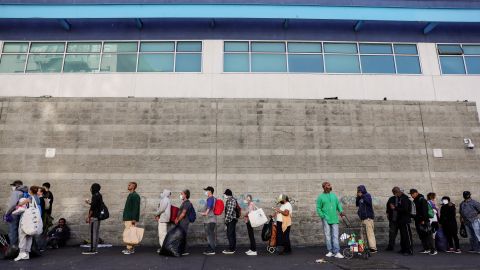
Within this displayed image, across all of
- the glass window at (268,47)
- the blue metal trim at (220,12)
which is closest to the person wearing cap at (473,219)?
the blue metal trim at (220,12)

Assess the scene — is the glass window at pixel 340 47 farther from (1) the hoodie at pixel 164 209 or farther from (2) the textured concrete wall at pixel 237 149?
(1) the hoodie at pixel 164 209

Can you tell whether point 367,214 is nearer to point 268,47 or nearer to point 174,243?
point 174,243

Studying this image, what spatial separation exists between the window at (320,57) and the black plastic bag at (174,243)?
7.26 m

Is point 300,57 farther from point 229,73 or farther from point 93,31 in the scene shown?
point 93,31

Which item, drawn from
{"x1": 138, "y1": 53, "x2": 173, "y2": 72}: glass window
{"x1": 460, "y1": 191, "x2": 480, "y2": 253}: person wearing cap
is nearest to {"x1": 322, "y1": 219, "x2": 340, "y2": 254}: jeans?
{"x1": 460, "y1": 191, "x2": 480, "y2": 253}: person wearing cap

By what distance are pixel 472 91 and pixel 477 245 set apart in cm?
721

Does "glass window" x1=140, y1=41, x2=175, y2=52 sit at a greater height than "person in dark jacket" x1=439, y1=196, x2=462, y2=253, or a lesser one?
greater

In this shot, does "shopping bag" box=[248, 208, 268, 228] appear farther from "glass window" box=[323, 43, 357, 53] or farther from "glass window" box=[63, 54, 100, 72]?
"glass window" box=[63, 54, 100, 72]

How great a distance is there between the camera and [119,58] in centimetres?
1354

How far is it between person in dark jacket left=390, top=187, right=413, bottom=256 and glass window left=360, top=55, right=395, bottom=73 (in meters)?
6.64

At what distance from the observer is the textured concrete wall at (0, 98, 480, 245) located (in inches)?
452

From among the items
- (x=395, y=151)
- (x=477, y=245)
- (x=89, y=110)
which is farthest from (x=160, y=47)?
(x=477, y=245)

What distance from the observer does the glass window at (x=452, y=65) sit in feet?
45.1

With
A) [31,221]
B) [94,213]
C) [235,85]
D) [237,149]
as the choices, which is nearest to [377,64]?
[235,85]
